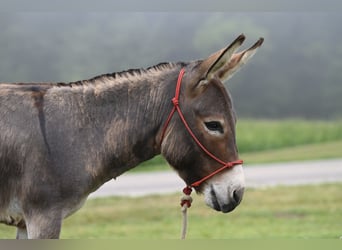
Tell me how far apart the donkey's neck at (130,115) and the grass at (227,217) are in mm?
3105

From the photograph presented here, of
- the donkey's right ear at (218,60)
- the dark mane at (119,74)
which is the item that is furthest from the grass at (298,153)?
the donkey's right ear at (218,60)

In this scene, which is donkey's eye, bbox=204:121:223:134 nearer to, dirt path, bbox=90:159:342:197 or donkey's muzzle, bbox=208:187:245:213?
donkey's muzzle, bbox=208:187:245:213

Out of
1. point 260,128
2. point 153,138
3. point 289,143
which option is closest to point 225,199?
point 153,138

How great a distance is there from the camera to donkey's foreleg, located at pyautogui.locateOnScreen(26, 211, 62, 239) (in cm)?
287

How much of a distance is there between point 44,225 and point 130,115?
2.05ft

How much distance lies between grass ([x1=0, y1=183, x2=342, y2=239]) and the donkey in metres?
3.11

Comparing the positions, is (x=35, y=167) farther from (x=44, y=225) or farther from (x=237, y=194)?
(x=237, y=194)

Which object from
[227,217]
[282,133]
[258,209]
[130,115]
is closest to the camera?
[130,115]

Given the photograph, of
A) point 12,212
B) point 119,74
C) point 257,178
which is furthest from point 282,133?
point 12,212

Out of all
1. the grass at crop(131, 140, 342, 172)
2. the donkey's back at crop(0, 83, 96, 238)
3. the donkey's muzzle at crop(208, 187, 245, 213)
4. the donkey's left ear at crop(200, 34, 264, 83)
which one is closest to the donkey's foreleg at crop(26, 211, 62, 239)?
the donkey's back at crop(0, 83, 96, 238)

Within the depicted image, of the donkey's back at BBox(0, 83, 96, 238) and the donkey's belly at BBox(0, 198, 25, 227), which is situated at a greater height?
the donkey's back at BBox(0, 83, 96, 238)

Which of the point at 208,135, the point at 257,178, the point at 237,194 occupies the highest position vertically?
the point at 257,178

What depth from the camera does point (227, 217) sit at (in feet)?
25.4

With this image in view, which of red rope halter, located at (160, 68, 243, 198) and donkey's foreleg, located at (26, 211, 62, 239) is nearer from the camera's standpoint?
donkey's foreleg, located at (26, 211, 62, 239)
